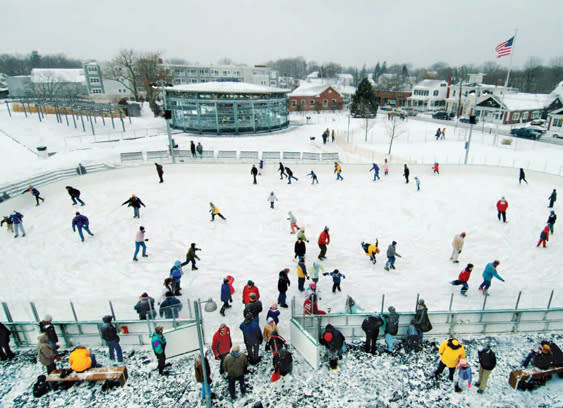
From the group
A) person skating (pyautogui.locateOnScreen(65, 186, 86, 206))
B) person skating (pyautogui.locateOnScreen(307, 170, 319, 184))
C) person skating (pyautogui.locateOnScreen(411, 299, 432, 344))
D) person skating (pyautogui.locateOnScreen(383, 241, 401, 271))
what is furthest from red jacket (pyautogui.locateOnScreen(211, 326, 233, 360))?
person skating (pyautogui.locateOnScreen(307, 170, 319, 184))

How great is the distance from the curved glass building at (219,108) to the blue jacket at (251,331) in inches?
1119

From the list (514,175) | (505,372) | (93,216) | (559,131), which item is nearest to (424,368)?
(505,372)

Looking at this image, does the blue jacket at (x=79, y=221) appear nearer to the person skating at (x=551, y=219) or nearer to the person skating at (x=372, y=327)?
the person skating at (x=372, y=327)

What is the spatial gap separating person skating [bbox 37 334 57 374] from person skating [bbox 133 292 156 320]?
163cm

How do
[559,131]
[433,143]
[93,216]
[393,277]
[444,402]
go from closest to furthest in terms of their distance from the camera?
[444,402], [393,277], [93,216], [433,143], [559,131]

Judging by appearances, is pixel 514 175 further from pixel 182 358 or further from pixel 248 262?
pixel 182 358

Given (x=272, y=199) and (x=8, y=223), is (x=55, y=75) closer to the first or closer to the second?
(x=8, y=223)

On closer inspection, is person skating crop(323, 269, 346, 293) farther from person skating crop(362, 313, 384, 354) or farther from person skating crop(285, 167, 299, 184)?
person skating crop(285, 167, 299, 184)

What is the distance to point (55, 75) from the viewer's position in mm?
73938

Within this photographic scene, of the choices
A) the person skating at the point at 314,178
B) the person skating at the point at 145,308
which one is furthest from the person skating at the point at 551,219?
the person skating at the point at 145,308

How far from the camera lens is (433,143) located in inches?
1299

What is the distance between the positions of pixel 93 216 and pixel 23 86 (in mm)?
79365

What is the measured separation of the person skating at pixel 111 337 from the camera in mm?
6516

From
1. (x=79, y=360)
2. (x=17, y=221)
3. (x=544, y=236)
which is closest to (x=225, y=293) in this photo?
(x=79, y=360)
